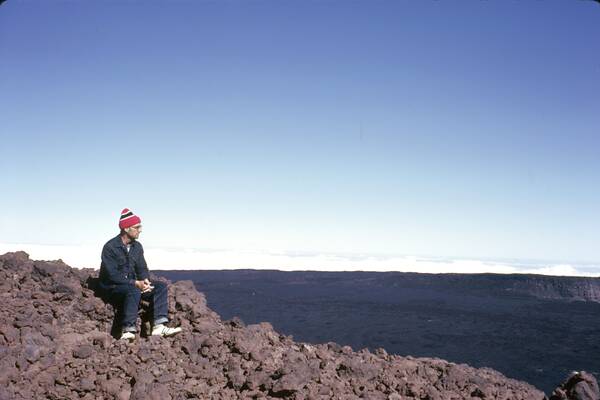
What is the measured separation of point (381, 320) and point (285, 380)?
16803 mm

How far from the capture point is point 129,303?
4.90 meters

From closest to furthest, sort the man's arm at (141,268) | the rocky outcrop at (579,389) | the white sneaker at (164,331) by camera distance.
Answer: the rocky outcrop at (579,389) < the white sneaker at (164,331) < the man's arm at (141,268)

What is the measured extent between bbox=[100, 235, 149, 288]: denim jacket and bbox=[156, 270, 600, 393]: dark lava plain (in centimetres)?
1137

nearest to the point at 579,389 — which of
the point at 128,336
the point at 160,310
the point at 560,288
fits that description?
the point at 160,310

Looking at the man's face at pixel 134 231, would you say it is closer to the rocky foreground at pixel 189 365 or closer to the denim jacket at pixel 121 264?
the denim jacket at pixel 121 264

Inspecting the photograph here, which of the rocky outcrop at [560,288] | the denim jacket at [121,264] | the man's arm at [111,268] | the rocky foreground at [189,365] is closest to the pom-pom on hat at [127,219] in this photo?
the denim jacket at [121,264]

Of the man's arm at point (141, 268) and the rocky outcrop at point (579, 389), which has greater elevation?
the man's arm at point (141, 268)

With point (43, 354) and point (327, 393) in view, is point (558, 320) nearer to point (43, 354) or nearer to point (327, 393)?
point (327, 393)

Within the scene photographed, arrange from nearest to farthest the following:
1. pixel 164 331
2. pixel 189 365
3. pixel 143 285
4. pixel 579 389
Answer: pixel 579 389 → pixel 189 365 → pixel 164 331 → pixel 143 285

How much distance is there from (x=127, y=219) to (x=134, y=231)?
0.17m

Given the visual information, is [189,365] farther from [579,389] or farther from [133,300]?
[579,389]

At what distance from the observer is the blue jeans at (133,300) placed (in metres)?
4.88

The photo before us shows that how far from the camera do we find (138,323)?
535 centimetres

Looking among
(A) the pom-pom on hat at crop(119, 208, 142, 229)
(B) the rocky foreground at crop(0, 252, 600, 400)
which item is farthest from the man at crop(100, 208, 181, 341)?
(B) the rocky foreground at crop(0, 252, 600, 400)
